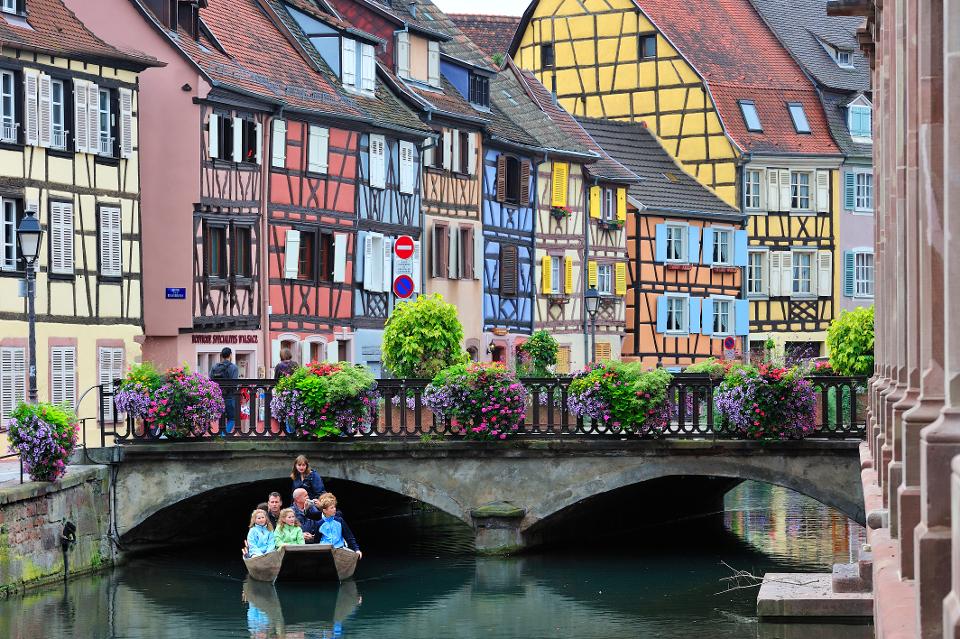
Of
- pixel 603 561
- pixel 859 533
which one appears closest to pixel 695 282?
pixel 859 533

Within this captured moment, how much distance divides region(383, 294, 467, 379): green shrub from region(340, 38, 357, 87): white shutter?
36.7 feet

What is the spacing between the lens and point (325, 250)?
129ft

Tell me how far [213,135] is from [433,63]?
1138 cm

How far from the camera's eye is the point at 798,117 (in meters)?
62.4

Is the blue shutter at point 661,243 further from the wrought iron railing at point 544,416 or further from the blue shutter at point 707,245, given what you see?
the wrought iron railing at point 544,416

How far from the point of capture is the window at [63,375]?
3052 cm

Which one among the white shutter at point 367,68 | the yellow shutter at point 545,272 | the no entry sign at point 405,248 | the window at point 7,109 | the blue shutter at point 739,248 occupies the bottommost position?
the no entry sign at point 405,248

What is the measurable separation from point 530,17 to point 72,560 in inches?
1575

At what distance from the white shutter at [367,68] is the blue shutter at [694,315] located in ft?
61.9

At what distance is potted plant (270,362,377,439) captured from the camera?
27422 mm

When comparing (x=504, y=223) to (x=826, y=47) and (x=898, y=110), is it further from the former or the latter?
(x=898, y=110)

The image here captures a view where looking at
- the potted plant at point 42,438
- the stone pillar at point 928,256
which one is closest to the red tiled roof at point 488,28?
the potted plant at point 42,438

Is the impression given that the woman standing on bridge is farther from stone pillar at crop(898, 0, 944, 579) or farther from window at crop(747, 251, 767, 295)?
window at crop(747, 251, 767, 295)

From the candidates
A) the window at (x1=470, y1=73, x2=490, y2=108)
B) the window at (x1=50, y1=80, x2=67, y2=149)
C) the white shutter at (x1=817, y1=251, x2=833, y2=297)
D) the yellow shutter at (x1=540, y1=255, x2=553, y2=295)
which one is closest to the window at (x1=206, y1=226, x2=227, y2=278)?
the window at (x1=50, y1=80, x2=67, y2=149)
